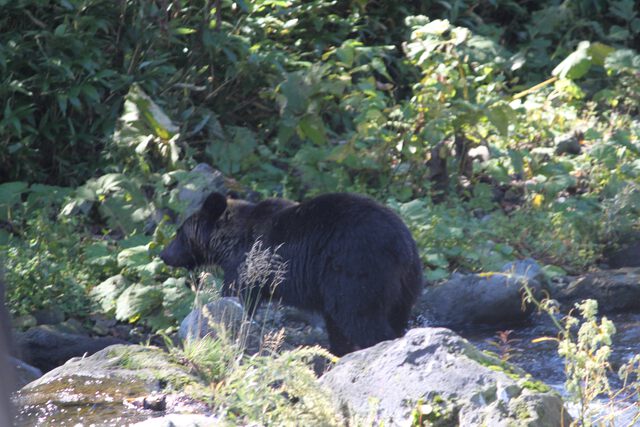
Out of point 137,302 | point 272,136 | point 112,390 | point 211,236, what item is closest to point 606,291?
point 211,236

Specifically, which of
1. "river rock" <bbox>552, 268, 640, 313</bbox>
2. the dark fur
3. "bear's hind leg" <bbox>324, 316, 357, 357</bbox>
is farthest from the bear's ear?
the dark fur

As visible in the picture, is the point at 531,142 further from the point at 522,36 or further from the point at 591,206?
the point at 522,36

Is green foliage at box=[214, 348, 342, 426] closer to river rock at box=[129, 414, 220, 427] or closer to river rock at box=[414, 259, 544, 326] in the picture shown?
river rock at box=[129, 414, 220, 427]

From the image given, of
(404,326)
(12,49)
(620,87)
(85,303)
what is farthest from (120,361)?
Result: (620,87)

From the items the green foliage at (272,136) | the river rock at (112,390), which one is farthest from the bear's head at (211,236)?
the river rock at (112,390)

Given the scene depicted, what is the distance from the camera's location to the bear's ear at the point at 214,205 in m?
7.45

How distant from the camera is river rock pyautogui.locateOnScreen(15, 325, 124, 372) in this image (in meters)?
7.09

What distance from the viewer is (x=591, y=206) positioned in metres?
9.72

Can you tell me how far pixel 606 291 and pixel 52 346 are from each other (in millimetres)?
4457

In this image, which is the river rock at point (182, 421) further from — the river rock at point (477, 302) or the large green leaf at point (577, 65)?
the large green leaf at point (577, 65)

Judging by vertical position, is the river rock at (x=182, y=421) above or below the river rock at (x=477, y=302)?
above

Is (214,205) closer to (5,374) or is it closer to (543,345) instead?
(543,345)

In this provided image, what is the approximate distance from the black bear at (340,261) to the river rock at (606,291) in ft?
7.26

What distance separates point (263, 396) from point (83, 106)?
22.0ft
